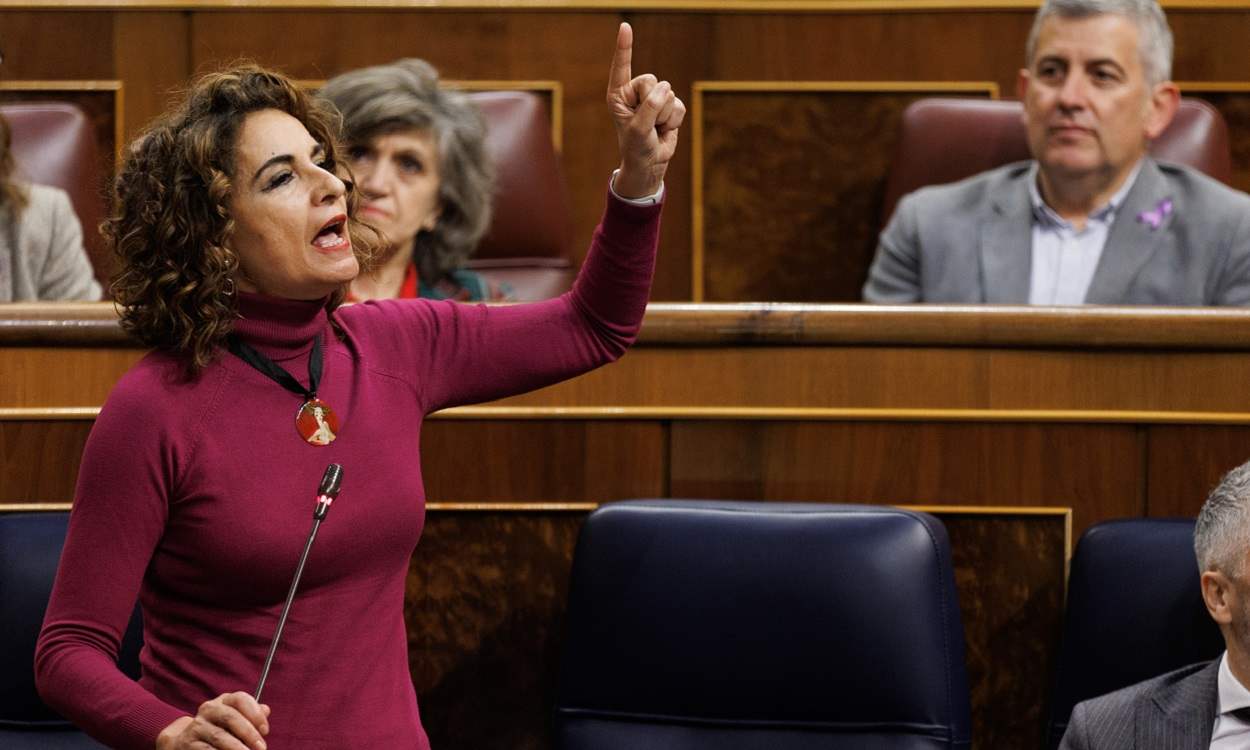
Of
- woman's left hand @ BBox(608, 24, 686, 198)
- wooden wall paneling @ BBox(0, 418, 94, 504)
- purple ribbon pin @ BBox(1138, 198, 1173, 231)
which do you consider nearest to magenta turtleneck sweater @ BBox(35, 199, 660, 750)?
woman's left hand @ BBox(608, 24, 686, 198)

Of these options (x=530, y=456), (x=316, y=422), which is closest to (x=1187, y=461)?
(x=530, y=456)

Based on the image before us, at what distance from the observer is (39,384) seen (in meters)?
0.87

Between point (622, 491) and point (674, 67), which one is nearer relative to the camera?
point (622, 491)

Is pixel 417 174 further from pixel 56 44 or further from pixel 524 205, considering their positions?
pixel 56 44

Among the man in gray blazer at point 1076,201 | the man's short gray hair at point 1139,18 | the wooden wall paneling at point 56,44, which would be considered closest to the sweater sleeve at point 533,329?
the man in gray blazer at point 1076,201

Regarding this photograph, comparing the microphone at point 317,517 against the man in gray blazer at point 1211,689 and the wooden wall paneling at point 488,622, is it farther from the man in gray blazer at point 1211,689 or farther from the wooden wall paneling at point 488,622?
the man in gray blazer at point 1211,689

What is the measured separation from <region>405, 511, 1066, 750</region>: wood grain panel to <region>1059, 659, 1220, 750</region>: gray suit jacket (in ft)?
0.35

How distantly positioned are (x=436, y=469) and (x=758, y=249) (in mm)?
638

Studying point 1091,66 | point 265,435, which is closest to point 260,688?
point 265,435

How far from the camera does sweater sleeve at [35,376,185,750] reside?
1.94 ft

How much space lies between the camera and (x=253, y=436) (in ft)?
2.06

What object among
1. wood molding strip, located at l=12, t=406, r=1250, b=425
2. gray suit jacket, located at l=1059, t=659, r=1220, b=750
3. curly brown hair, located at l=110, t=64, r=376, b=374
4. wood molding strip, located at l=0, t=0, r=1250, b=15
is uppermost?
wood molding strip, located at l=0, t=0, r=1250, b=15

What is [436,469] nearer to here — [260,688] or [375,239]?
[375,239]

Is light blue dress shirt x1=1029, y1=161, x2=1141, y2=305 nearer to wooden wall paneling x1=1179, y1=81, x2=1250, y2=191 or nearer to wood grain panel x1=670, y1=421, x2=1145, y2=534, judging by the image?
wooden wall paneling x1=1179, y1=81, x2=1250, y2=191
